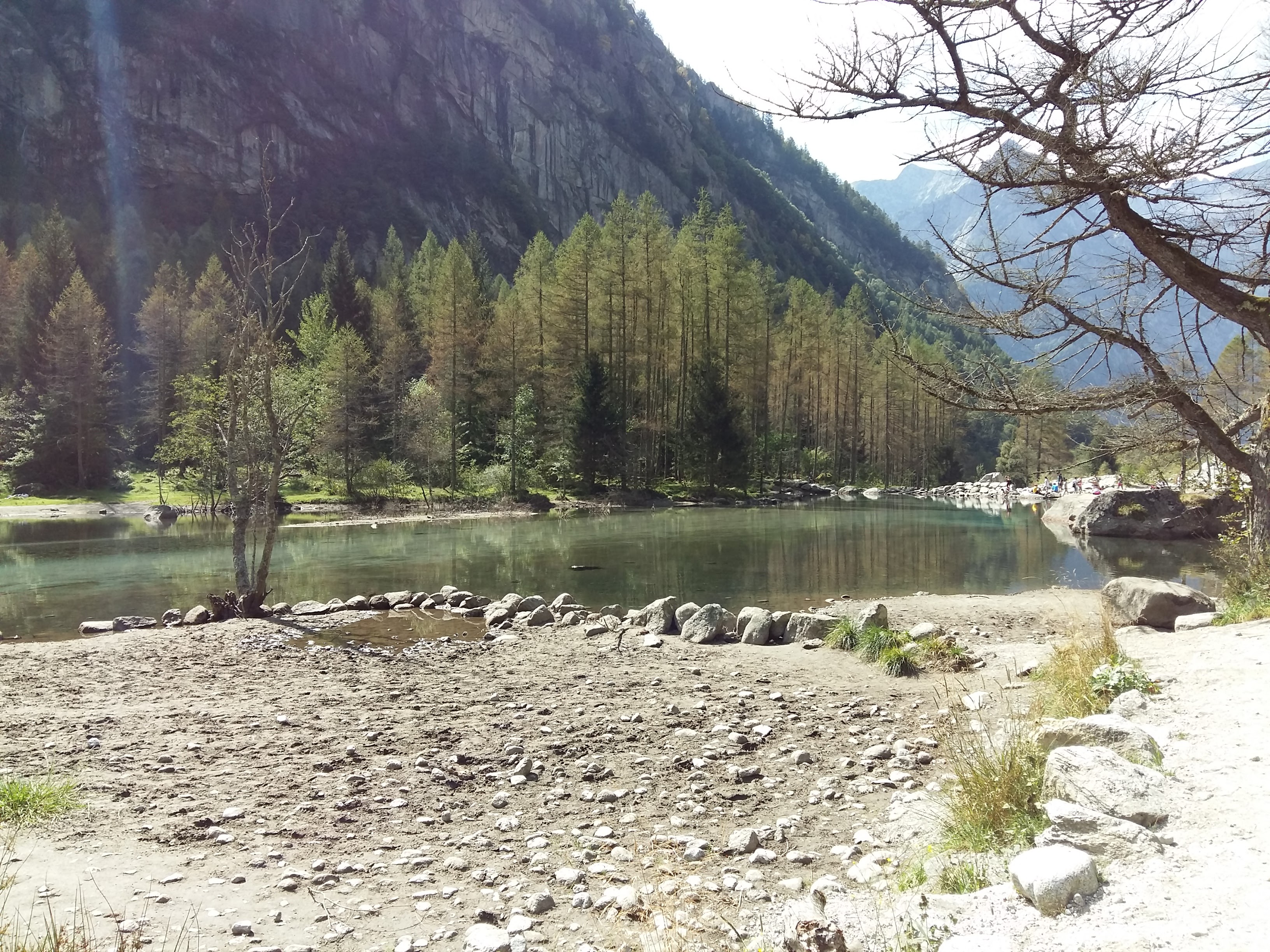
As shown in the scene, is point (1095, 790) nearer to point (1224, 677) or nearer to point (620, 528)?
point (1224, 677)

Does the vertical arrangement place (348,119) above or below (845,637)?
above

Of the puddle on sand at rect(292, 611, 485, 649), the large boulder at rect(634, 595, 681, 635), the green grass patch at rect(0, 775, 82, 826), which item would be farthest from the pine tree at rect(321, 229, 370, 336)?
the green grass patch at rect(0, 775, 82, 826)

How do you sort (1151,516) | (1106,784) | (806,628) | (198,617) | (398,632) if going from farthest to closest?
(1151,516) → (198,617) → (398,632) → (806,628) → (1106,784)

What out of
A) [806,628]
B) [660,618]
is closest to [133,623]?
[660,618]

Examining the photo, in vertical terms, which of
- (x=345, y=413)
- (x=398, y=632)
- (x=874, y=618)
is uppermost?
(x=345, y=413)

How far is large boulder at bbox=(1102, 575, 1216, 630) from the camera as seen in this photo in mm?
10145

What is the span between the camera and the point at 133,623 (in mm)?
13102

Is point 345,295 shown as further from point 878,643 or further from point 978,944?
point 978,944

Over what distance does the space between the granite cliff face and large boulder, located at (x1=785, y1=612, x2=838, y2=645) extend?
69.2 metres

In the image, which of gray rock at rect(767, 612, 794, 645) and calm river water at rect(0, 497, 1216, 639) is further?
calm river water at rect(0, 497, 1216, 639)

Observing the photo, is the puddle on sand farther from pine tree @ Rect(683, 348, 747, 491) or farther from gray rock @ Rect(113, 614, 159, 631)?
pine tree @ Rect(683, 348, 747, 491)

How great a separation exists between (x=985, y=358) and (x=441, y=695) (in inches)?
265

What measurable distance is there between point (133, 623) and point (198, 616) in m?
1.03

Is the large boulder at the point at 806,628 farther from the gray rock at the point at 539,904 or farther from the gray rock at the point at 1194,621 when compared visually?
the gray rock at the point at 539,904
